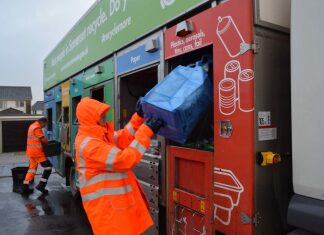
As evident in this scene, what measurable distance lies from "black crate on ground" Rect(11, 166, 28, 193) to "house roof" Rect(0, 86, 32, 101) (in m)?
50.2

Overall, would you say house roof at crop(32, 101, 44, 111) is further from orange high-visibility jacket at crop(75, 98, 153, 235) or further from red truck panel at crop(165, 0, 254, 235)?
red truck panel at crop(165, 0, 254, 235)

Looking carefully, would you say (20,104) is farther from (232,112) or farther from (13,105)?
(232,112)

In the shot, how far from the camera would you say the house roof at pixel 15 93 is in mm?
54531

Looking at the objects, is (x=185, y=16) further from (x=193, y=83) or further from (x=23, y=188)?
(x=23, y=188)

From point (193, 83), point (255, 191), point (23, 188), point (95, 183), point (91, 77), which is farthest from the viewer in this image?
point (23, 188)

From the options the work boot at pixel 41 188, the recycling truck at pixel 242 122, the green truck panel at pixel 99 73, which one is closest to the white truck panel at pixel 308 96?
the recycling truck at pixel 242 122

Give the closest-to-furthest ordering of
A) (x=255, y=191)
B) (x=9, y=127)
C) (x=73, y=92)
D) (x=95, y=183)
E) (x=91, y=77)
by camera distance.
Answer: (x=255, y=191) → (x=95, y=183) → (x=91, y=77) → (x=73, y=92) → (x=9, y=127)

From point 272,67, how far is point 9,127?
1814 cm

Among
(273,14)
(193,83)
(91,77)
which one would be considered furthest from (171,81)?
(91,77)

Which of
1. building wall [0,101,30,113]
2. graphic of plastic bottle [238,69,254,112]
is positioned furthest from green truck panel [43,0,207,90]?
building wall [0,101,30,113]

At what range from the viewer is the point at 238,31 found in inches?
84.7

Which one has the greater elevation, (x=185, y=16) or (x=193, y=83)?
(x=185, y=16)

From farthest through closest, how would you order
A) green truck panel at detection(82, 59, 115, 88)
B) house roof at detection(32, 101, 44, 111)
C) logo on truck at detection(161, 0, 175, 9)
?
1. house roof at detection(32, 101, 44, 111)
2. green truck panel at detection(82, 59, 115, 88)
3. logo on truck at detection(161, 0, 175, 9)

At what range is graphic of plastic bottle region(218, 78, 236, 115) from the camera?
2186 millimetres
